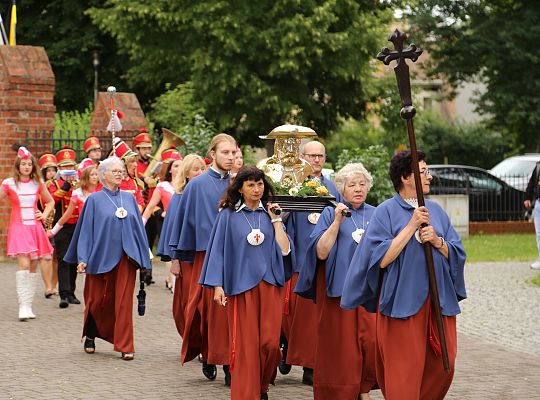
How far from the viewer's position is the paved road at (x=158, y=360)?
9602 millimetres

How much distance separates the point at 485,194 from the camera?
29.2m

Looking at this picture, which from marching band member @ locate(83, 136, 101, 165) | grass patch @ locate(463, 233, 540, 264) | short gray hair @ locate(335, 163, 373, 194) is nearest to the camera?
short gray hair @ locate(335, 163, 373, 194)

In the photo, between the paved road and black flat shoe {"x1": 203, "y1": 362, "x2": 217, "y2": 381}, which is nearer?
the paved road

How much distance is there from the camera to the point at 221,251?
891 centimetres

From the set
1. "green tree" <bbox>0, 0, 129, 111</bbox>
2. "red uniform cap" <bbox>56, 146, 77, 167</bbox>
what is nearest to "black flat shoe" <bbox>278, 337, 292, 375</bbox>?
"red uniform cap" <bbox>56, 146, 77, 167</bbox>

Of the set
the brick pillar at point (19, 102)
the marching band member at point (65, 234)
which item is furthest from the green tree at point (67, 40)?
the marching band member at point (65, 234)

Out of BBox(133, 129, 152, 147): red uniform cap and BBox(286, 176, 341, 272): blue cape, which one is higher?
BBox(133, 129, 152, 147): red uniform cap

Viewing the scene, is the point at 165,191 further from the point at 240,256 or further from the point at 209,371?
the point at 240,256

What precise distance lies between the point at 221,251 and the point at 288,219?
4.59 ft

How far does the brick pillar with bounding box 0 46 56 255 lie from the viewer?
2056cm

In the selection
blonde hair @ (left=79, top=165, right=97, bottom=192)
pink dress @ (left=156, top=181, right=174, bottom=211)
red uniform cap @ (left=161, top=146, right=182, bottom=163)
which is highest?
red uniform cap @ (left=161, top=146, right=182, bottom=163)

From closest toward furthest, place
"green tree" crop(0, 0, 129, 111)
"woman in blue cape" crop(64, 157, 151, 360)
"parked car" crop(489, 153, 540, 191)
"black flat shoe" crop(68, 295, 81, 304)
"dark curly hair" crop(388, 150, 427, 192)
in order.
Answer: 1. "dark curly hair" crop(388, 150, 427, 192)
2. "woman in blue cape" crop(64, 157, 151, 360)
3. "black flat shoe" crop(68, 295, 81, 304)
4. "parked car" crop(489, 153, 540, 191)
5. "green tree" crop(0, 0, 129, 111)

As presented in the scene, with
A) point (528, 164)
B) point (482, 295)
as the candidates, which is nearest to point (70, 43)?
point (528, 164)

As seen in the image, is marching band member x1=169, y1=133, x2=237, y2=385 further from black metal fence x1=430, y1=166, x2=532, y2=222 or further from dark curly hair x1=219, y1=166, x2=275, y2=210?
black metal fence x1=430, y1=166, x2=532, y2=222
